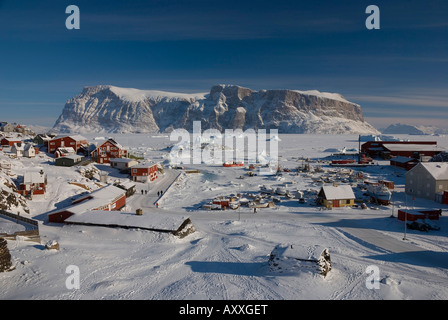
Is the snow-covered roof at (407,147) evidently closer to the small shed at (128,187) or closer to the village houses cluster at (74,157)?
the village houses cluster at (74,157)

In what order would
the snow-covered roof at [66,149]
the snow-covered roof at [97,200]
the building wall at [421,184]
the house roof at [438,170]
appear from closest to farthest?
the snow-covered roof at [97,200] < the house roof at [438,170] < the building wall at [421,184] < the snow-covered roof at [66,149]

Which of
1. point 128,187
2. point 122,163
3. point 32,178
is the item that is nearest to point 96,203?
point 32,178

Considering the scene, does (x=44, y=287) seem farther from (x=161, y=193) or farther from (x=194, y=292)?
(x=161, y=193)

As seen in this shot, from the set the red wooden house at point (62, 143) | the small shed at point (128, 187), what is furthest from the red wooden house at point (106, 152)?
the small shed at point (128, 187)

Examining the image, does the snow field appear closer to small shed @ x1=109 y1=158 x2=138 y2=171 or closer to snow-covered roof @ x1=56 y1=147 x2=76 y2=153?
small shed @ x1=109 y1=158 x2=138 y2=171

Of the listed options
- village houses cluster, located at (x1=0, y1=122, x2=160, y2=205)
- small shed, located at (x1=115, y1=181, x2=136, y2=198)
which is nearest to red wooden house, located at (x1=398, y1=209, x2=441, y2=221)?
village houses cluster, located at (x1=0, y1=122, x2=160, y2=205)

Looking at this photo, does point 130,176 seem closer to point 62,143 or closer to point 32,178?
point 32,178

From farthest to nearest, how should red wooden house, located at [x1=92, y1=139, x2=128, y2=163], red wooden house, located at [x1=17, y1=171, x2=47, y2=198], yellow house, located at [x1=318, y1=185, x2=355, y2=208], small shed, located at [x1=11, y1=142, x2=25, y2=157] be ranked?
red wooden house, located at [x1=92, y1=139, x2=128, y2=163]
small shed, located at [x1=11, y1=142, x2=25, y2=157]
yellow house, located at [x1=318, y1=185, x2=355, y2=208]
red wooden house, located at [x1=17, y1=171, x2=47, y2=198]
